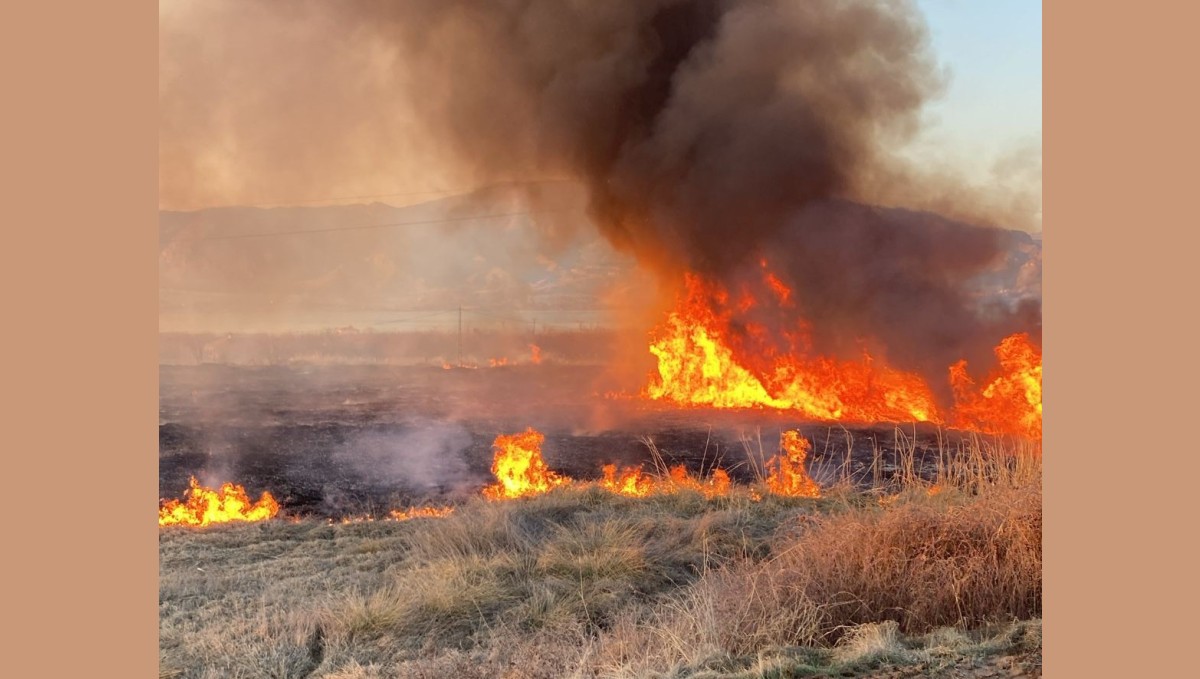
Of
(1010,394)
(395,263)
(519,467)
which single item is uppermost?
(395,263)

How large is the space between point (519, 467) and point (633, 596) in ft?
27.0

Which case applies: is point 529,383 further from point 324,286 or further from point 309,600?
point 309,600

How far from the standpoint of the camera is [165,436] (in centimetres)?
1532

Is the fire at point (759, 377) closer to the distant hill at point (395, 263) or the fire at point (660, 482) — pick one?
the distant hill at point (395, 263)

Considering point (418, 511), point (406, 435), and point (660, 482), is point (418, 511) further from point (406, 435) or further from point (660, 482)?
point (660, 482)

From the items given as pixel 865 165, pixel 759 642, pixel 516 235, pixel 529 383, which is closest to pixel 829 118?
pixel 865 165

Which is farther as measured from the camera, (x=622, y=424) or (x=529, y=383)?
(x=529, y=383)

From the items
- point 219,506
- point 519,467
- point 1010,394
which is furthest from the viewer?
point 519,467

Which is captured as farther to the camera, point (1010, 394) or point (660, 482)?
point (1010, 394)

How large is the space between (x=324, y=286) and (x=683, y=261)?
7491 mm

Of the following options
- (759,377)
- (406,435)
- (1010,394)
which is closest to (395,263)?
(406,435)

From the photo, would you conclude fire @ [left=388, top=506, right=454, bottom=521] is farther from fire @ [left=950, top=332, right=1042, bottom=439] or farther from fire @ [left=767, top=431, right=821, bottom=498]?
fire @ [left=950, top=332, right=1042, bottom=439]

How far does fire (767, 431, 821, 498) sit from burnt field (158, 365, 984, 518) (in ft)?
0.77

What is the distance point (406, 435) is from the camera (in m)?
16.3
